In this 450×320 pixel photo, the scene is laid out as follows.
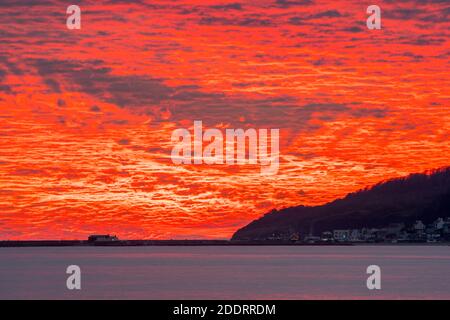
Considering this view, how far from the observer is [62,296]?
92.9 meters

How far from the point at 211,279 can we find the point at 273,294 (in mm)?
32240

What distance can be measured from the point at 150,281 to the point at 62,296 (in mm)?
25566

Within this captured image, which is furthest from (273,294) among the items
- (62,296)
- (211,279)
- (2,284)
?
(2,284)
